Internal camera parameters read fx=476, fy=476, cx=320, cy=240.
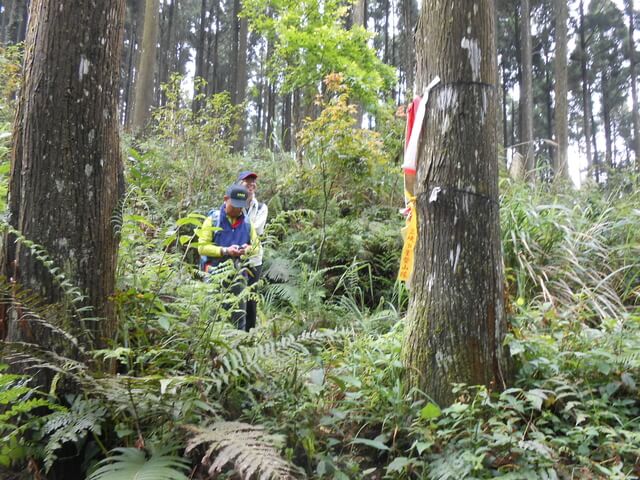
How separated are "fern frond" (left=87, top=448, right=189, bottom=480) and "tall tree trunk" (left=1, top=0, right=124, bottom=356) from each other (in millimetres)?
726

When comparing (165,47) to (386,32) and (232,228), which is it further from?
(232,228)

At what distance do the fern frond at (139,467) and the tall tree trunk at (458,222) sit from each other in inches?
64.1

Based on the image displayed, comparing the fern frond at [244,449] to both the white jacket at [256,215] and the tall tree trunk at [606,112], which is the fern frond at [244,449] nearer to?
the white jacket at [256,215]

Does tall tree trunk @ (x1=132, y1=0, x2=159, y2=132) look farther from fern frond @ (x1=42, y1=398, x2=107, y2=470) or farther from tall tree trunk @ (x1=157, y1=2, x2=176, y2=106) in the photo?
tall tree trunk @ (x1=157, y1=2, x2=176, y2=106)

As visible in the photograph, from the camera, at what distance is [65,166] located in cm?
271

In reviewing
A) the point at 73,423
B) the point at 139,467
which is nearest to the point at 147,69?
the point at 73,423

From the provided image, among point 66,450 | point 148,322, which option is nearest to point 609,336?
point 148,322

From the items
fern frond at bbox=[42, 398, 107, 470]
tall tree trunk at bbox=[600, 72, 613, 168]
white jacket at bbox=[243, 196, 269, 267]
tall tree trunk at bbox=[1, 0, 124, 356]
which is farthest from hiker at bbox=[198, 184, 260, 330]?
tall tree trunk at bbox=[600, 72, 613, 168]

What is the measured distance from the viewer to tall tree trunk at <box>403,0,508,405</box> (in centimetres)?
309

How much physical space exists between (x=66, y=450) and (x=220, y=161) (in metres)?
7.68

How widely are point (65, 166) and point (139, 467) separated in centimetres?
168

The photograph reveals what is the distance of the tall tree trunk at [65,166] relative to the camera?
8.77ft

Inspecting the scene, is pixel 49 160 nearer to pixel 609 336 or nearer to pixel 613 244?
pixel 609 336

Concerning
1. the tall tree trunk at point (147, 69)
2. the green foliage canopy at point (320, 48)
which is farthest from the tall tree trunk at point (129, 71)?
A: the green foliage canopy at point (320, 48)
